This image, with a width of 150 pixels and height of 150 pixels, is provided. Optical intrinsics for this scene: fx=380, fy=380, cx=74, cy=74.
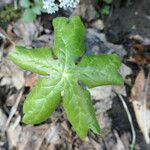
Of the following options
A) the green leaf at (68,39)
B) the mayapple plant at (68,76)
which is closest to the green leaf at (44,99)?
the mayapple plant at (68,76)

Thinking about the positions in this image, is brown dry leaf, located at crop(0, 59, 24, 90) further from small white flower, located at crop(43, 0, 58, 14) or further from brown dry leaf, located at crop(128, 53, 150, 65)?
brown dry leaf, located at crop(128, 53, 150, 65)

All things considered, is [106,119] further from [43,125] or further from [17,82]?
[17,82]

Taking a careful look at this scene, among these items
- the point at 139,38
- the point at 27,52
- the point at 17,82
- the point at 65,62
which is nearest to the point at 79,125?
the point at 65,62

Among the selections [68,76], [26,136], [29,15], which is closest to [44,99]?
[68,76]

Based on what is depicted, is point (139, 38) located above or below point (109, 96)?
above

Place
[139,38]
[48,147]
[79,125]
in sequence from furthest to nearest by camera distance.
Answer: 1. [139,38]
2. [48,147]
3. [79,125]

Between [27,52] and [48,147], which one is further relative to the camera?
[48,147]
